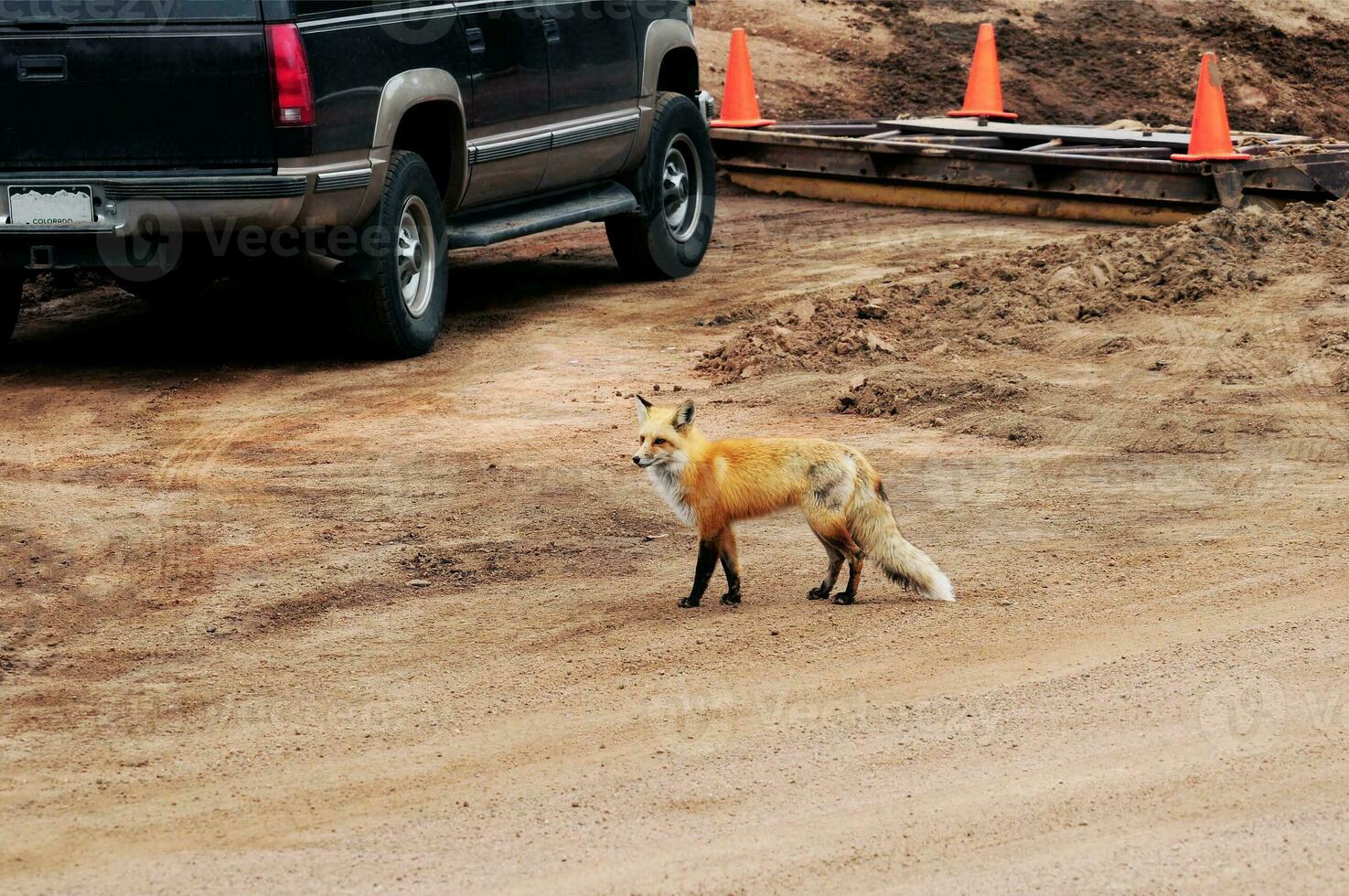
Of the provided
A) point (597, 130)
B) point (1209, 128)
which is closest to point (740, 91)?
point (1209, 128)

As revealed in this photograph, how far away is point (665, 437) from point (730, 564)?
0.50m

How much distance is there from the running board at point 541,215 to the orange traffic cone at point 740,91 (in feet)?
16.1

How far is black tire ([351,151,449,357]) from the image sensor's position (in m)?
9.85

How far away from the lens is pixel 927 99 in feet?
63.4

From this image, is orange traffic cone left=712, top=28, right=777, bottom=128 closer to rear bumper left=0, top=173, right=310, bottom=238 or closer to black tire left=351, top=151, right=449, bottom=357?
black tire left=351, top=151, right=449, bottom=357

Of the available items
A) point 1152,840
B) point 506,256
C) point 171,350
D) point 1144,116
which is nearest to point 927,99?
point 1144,116

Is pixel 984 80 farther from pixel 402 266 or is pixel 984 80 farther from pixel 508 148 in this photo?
pixel 402 266

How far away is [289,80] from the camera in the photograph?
909cm

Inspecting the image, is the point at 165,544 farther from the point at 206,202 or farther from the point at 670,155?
the point at 670,155

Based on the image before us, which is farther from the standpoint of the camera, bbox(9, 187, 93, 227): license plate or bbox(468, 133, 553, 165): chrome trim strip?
bbox(468, 133, 553, 165): chrome trim strip

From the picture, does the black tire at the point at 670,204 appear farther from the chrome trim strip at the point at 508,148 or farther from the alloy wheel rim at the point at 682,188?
the chrome trim strip at the point at 508,148

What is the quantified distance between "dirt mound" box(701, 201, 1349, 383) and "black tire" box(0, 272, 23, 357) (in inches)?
155

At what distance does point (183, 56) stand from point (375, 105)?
1018mm

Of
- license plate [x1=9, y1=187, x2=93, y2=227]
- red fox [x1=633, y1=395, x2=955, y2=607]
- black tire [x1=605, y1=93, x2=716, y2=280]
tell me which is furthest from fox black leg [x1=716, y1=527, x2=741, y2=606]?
black tire [x1=605, y1=93, x2=716, y2=280]
